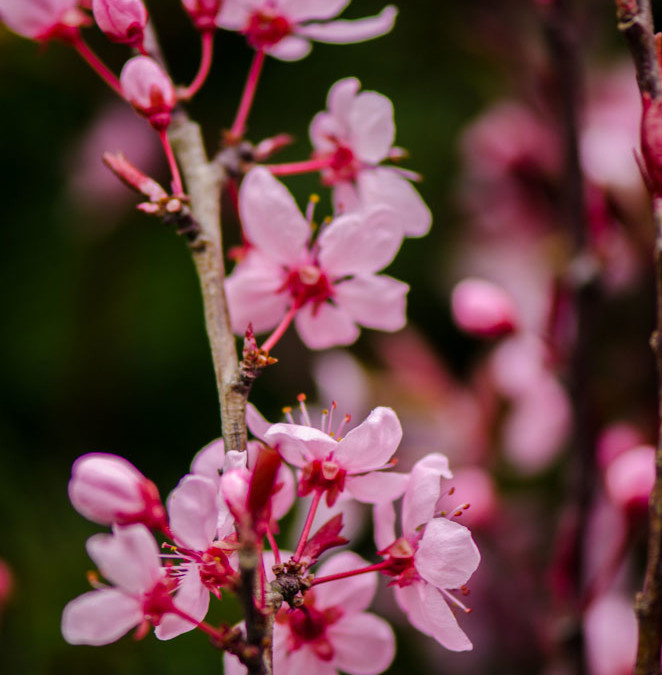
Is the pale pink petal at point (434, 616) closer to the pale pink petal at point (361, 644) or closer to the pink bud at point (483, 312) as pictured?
the pale pink petal at point (361, 644)

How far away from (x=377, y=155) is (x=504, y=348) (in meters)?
0.69

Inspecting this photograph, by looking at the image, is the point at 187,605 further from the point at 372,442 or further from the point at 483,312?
the point at 483,312

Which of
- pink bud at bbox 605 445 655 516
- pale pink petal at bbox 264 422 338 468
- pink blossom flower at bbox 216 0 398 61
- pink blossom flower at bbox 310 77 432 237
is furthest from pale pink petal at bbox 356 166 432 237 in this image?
pink bud at bbox 605 445 655 516

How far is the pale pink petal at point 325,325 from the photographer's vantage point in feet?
2.16

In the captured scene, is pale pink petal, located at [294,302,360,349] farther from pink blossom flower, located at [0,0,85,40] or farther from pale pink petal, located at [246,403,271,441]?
pink blossom flower, located at [0,0,85,40]

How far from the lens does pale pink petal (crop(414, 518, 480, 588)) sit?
1.60 feet

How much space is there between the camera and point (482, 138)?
143cm

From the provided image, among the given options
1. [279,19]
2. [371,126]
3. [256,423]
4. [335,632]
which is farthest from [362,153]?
[335,632]

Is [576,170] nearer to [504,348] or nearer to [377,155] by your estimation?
[377,155]

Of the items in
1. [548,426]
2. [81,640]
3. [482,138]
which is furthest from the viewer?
[482,138]

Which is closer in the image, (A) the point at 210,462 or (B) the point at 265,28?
(A) the point at 210,462

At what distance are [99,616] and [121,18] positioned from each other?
39cm

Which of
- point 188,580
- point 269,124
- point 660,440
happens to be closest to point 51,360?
point 269,124

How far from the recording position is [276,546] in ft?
1.69
